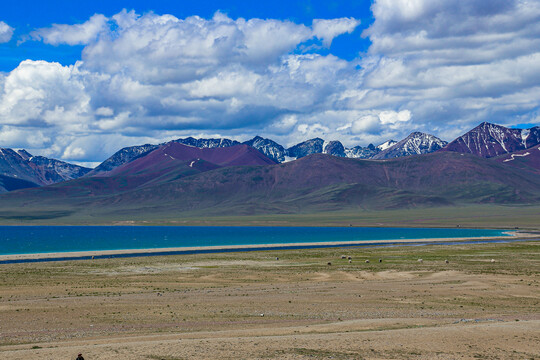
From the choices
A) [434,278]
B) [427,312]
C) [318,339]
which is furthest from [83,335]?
[434,278]

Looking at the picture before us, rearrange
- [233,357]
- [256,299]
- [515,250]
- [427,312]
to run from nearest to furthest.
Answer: [233,357] < [427,312] < [256,299] < [515,250]

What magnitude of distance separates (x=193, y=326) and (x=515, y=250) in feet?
290

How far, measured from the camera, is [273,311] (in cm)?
4616

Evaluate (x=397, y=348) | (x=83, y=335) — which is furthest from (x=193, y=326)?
(x=397, y=348)

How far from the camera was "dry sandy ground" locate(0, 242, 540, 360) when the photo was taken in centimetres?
3170

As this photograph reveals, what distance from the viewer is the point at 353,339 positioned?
Answer: 1325 inches

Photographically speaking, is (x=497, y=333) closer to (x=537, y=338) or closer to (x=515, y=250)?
(x=537, y=338)

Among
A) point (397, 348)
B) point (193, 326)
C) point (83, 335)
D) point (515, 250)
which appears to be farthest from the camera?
point (515, 250)

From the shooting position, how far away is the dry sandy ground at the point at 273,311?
31.7 meters

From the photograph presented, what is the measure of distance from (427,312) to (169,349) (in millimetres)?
22860

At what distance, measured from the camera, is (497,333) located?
35.4 m

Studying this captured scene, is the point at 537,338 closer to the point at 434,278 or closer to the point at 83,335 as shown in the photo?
the point at 83,335

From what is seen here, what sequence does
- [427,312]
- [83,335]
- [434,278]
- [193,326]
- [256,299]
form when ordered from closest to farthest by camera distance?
[83,335], [193,326], [427,312], [256,299], [434,278]

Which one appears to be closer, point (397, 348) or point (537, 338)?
point (397, 348)
